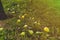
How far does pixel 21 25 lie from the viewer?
3.87 metres

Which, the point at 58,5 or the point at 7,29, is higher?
the point at 58,5

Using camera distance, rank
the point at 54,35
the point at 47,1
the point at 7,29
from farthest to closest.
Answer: the point at 47,1 < the point at 7,29 < the point at 54,35

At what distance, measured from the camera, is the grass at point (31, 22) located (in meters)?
3.58

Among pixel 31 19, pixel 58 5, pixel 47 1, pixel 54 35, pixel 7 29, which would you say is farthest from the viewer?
pixel 47 1

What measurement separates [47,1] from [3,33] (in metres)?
1.54

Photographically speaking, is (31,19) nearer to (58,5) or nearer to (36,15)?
(36,15)

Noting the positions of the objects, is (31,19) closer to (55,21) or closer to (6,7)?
(55,21)

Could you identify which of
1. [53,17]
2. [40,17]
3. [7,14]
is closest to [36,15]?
[40,17]

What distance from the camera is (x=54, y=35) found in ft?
11.7

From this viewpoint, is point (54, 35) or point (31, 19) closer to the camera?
point (54, 35)

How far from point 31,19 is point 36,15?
0.19 metres

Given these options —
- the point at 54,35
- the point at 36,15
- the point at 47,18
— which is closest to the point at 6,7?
the point at 36,15

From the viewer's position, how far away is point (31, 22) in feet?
13.0

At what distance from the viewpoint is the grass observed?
11.7 feet
